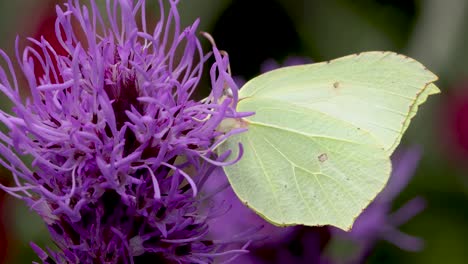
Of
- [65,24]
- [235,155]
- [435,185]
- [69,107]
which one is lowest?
[435,185]

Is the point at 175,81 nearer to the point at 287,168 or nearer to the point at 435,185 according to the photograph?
the point at 287,168

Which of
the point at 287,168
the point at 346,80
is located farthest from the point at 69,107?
the point at 346,80

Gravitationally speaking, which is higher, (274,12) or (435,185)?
(274,12)

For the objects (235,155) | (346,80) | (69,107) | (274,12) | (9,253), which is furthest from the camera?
(274,12)

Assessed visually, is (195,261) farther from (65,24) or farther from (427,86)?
(427,86)

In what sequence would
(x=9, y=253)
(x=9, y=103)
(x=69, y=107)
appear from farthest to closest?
(x=9, y=103) < (x=9, y=253) < (x=69, y=107)

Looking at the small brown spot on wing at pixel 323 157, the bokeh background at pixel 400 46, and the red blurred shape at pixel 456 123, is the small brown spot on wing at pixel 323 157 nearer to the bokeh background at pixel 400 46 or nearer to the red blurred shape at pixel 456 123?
A: the bokeh background at pixel 400 46

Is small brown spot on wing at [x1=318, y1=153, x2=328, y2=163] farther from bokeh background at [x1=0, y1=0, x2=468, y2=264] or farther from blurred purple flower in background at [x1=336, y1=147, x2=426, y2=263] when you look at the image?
bokeh background at [x1=0, y1=0, x2=468, y2=264]

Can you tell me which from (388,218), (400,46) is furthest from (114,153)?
(400,46)

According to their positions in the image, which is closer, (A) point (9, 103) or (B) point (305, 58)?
(A) point (9, 103)
